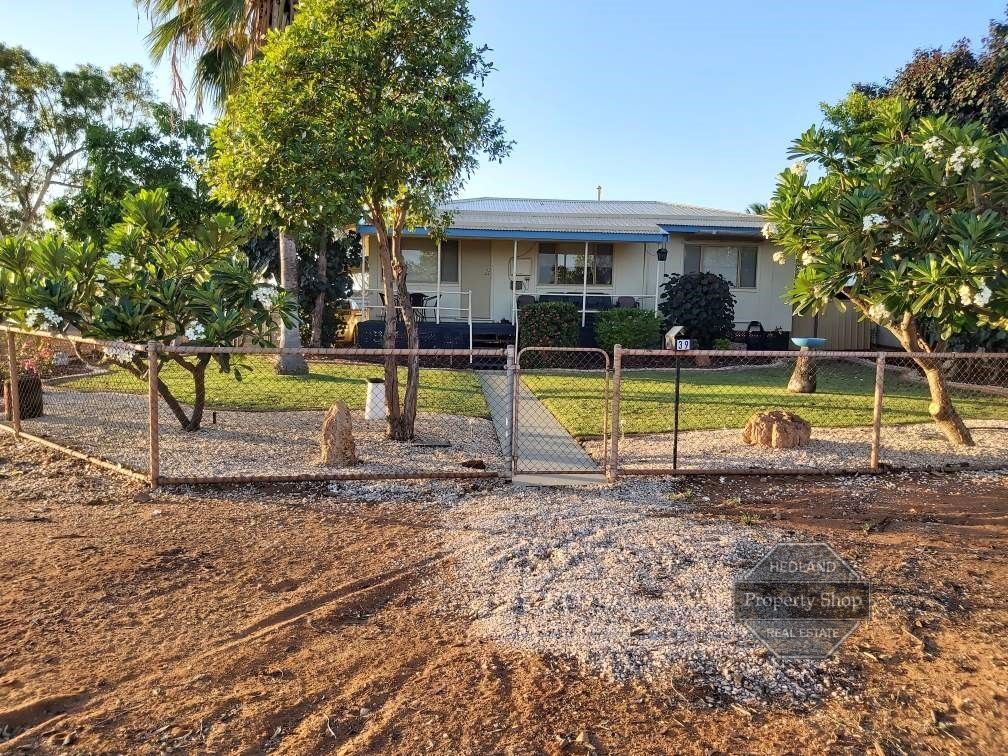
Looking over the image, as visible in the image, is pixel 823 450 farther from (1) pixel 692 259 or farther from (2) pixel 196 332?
(1) pixel 692 259

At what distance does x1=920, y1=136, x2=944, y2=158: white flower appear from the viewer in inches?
302

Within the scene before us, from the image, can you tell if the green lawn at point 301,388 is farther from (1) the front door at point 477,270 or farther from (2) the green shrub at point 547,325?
(1) the front door at point 477,270

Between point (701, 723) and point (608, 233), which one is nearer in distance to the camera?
point (701, 723)

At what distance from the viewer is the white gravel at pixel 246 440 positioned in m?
7.42

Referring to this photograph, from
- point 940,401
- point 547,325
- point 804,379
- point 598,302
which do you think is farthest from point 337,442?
point 598,302

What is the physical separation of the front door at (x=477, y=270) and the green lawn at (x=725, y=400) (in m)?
5.26

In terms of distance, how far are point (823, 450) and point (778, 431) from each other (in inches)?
21.6

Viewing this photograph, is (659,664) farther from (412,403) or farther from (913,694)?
(412,403)

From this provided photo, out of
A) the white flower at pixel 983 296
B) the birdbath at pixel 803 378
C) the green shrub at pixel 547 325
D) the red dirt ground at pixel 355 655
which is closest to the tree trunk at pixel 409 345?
the red dirt ground at pixel 355 655

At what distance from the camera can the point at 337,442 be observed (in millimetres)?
7309

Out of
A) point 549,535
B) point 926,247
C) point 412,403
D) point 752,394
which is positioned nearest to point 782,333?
point 752,394

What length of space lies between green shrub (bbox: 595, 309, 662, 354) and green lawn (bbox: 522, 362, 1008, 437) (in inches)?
54.1

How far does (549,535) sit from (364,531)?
1.38 meters

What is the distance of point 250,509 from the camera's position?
5988 millimetres
